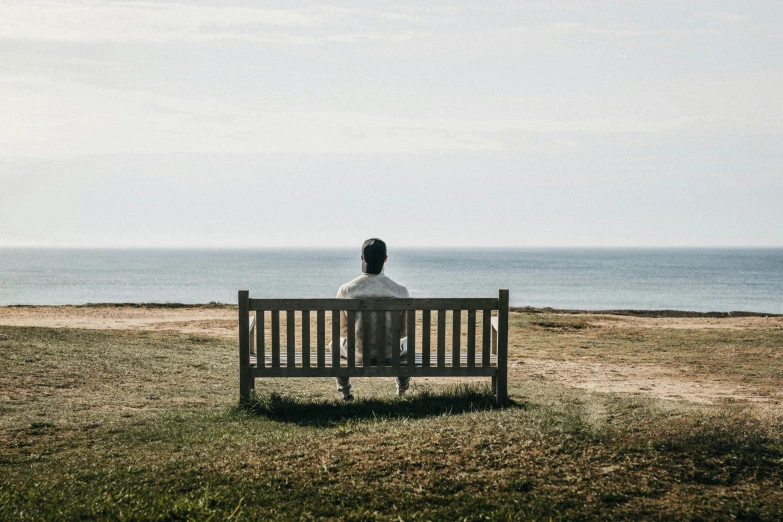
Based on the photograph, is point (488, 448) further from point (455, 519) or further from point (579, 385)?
point (579, 385)

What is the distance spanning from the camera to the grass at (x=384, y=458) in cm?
412

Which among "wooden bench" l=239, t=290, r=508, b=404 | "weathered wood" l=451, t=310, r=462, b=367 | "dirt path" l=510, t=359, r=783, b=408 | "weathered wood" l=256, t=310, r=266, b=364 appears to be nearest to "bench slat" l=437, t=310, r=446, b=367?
"wooden bench" l=239, t=290, r=508, b=404

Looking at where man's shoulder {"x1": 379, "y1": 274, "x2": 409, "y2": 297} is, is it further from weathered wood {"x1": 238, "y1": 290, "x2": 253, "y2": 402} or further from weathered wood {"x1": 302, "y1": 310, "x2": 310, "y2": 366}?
weathered wood {"x1": 238, "y1": 290, "x2": 253, "y2": 402}

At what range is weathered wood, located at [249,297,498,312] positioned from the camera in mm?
6715

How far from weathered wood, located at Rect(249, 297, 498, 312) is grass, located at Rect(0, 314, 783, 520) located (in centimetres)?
103

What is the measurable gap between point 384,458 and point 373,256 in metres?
3.01

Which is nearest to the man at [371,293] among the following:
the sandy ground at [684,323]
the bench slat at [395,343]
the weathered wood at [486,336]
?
the bench slat at [395,343]

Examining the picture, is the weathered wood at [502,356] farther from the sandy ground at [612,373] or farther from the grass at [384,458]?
the sandy ground at [612,373]

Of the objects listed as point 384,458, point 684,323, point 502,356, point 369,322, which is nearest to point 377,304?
point 369,322

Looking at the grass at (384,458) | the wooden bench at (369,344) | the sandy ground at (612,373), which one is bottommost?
the sandy ground at (612,373)

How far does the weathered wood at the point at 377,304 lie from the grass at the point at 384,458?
103 centimetres

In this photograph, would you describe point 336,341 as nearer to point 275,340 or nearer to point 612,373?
point 275,340

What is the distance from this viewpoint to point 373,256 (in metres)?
7.48

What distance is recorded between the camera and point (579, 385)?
32.3ft
